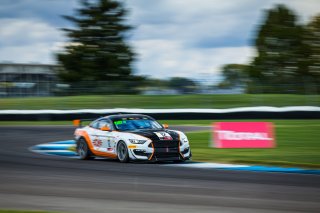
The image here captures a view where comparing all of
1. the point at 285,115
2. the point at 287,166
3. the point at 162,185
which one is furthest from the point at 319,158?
the point at 285,115

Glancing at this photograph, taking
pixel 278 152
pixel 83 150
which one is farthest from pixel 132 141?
pixel 278 152

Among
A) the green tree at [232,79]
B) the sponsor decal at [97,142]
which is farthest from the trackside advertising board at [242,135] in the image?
the green tree at [232,79]

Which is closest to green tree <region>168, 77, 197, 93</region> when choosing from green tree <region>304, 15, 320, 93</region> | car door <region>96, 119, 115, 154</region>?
car door <region>96, 119, 115, 154</region>

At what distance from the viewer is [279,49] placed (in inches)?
2253

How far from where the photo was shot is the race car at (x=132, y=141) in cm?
1439

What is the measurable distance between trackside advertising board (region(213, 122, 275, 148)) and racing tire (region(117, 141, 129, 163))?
255cm

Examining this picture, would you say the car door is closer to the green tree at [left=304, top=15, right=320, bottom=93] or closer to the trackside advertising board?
the trackside advertising board

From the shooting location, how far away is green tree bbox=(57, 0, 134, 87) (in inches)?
2281

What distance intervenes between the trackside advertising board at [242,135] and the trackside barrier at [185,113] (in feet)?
44.0

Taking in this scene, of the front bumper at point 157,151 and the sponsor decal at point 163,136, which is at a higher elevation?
the sponsor decal at point 163,136

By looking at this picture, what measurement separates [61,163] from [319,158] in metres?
5.84

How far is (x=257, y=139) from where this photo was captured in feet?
53.2

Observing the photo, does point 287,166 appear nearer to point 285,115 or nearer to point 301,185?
point 301,185

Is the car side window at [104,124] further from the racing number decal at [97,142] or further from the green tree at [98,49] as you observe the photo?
the green tree at [98,49]
